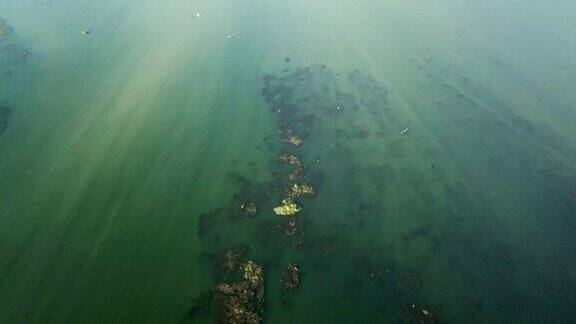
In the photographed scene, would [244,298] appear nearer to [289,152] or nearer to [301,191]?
[301,191]

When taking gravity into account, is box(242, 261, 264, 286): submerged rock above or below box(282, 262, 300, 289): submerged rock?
above

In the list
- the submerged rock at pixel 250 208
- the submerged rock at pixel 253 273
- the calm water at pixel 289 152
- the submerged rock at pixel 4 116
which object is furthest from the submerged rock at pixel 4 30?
the submerged rock at pixel 253 273

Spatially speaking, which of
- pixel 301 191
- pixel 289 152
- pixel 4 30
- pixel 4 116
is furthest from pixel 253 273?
pixel 4 30

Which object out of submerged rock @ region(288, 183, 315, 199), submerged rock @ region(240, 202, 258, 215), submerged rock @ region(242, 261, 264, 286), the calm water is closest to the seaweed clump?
submerged rock @ region(242, 261, 264, 286)

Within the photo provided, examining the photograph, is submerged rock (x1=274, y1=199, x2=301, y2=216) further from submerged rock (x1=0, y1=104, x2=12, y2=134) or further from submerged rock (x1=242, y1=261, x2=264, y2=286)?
submerged rock (x1=0, y1=104, x2=12, y2=134)

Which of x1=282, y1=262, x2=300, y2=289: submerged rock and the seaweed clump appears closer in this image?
the seaweed clump

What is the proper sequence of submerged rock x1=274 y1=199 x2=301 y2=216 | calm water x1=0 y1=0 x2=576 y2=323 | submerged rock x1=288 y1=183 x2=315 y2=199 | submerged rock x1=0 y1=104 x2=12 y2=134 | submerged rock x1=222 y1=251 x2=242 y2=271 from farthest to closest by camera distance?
submerged rock x1=0 y1=104 x2=12 y2=134 < submerged rock x1=288 y1=183 x2=315 y2=199 < submerged rock x1=274 y1=199 x2=301 y2=216 < submerged rock x1=222 y1=251 x2=242 y2=271 < calm water x1=0 y1=0 x2=576 y2=323
